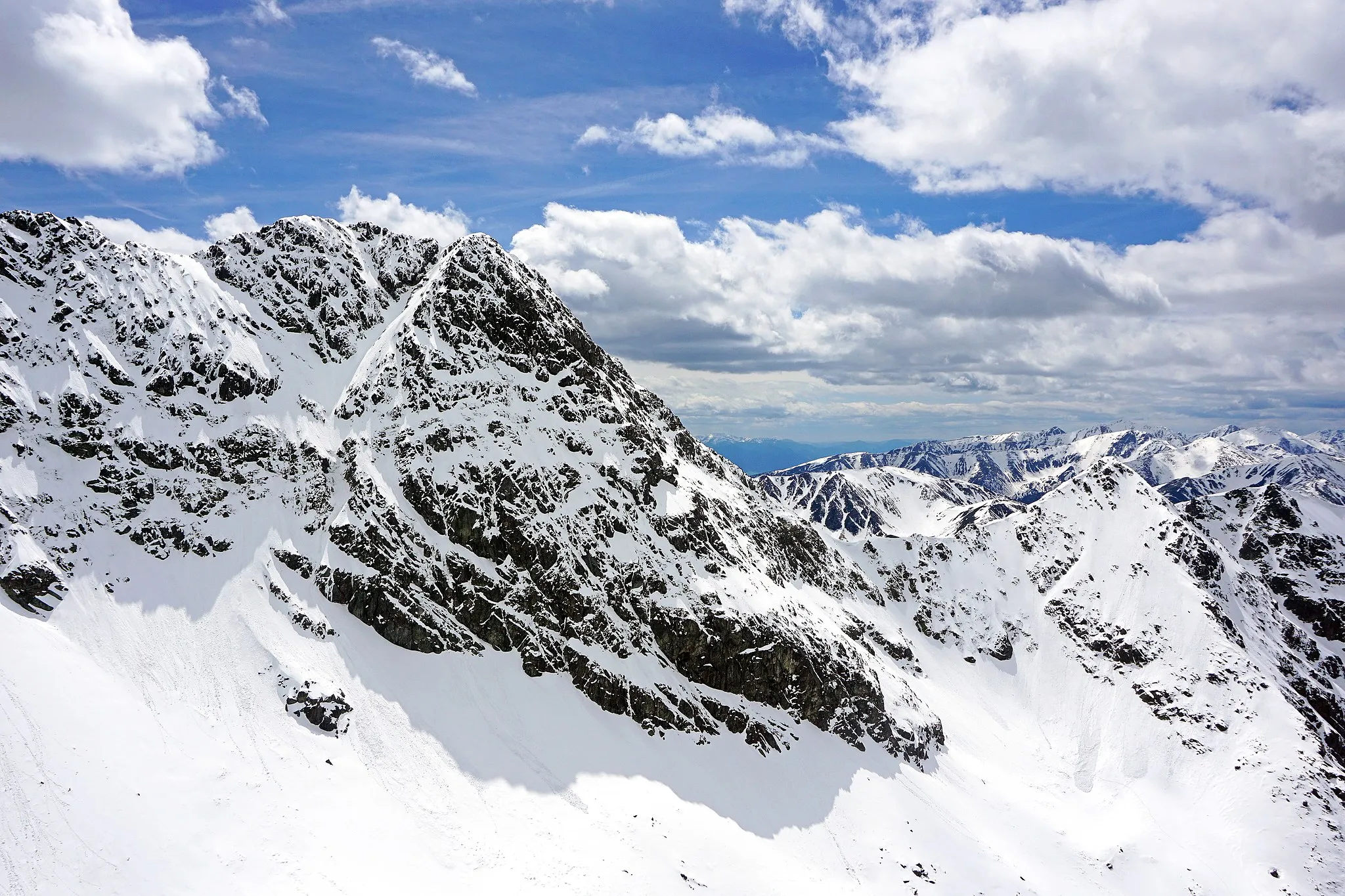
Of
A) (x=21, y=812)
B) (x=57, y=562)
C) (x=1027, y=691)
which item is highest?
(x=57, y=562)

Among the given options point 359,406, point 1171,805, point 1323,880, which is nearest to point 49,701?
point 359,406

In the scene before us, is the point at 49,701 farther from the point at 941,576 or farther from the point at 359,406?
the point at 941,576

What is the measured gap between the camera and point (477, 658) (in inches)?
3462

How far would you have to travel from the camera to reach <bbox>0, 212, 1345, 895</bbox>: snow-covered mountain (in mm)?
62906

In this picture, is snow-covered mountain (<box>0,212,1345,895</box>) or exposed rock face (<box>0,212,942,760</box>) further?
exposed rock face (<box>0,212,942,760</box>)

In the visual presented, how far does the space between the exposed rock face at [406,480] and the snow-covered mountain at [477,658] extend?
0.47 m

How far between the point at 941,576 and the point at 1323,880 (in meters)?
79.1

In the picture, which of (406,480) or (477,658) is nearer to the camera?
(477,658)

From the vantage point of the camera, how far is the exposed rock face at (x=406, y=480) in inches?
3371

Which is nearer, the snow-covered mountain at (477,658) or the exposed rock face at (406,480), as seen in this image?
the snow-covered mountain at (477,658)

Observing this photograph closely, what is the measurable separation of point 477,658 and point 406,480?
28783 millimetres

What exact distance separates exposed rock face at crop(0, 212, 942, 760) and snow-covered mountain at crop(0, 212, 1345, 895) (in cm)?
47

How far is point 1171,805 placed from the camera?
4368 inches

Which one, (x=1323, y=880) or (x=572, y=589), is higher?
(x=572, y=589)
